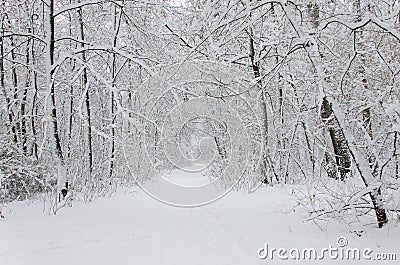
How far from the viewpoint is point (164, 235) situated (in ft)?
17.7

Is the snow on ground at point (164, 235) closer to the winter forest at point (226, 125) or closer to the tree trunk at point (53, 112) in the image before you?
the winter forest at point (226, 125)

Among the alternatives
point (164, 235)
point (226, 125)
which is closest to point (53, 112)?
point (164, 235)

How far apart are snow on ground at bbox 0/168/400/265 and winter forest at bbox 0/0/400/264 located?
4 centimetres

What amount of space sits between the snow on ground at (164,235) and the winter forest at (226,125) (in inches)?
1.5

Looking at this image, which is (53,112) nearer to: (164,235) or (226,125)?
(164,235)

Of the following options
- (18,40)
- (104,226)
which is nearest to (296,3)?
(104,226)

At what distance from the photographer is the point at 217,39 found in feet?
18.3

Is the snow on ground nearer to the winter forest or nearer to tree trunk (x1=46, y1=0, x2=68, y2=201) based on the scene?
the winter forest

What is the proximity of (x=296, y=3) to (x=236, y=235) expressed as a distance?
10.2ft

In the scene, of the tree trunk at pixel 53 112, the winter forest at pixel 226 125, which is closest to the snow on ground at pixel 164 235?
the winter forest at pixel 226 125

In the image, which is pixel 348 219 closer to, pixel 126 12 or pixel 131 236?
pixel 131 236

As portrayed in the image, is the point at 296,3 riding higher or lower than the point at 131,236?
higher

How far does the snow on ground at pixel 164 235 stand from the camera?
4223 millimetres

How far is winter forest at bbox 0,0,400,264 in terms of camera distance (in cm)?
476
